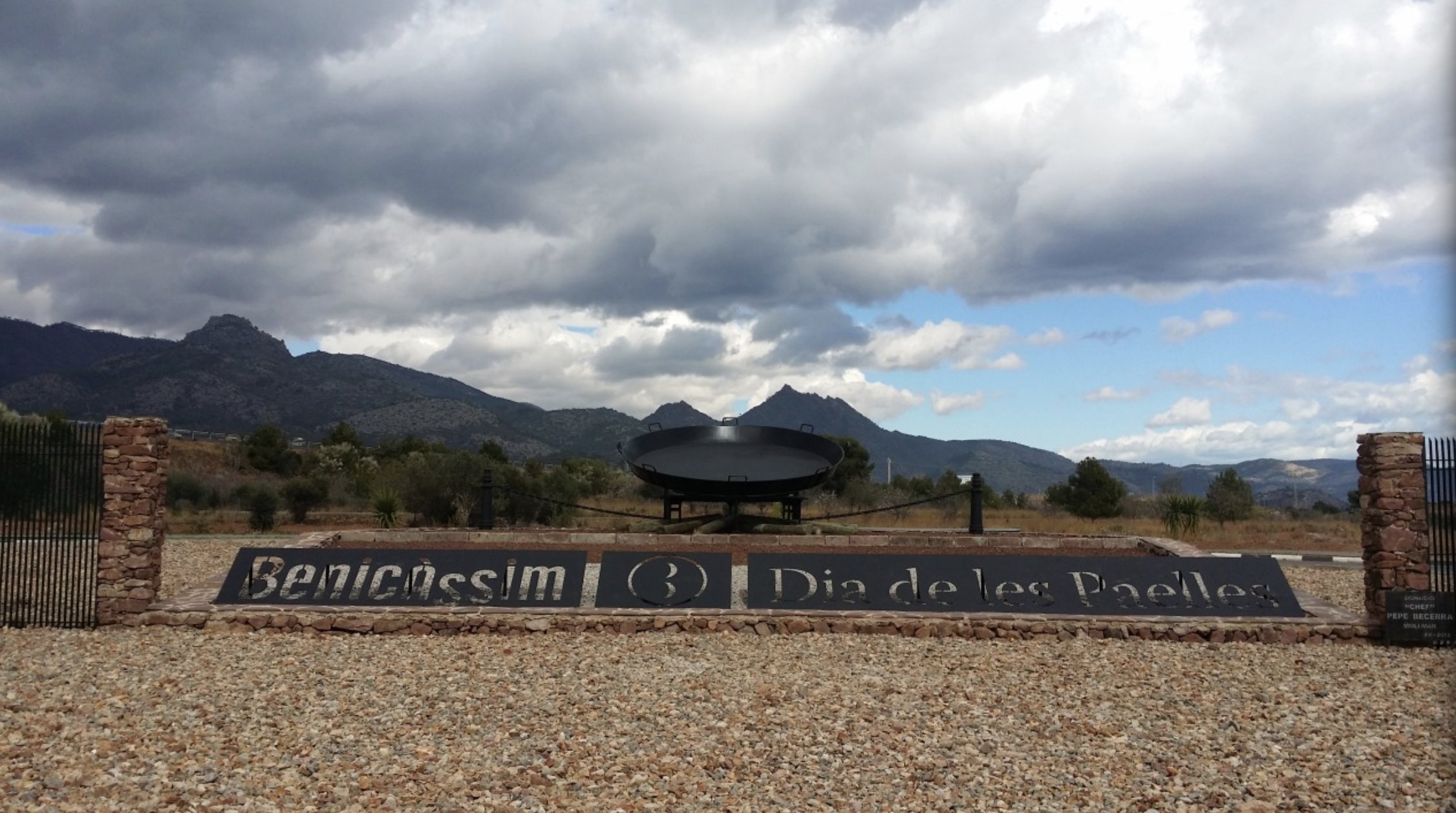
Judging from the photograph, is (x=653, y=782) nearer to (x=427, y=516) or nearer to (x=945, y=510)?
(x=427, y=516)

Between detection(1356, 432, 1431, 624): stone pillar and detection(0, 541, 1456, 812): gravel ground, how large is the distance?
0.94 meters

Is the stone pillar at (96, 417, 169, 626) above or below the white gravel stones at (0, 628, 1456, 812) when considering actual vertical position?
above

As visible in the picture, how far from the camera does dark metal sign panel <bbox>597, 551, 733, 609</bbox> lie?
36.3 ft

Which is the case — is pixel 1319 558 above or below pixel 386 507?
below

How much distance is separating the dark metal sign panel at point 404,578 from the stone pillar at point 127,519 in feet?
2.74

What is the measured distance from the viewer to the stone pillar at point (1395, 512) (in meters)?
10.3

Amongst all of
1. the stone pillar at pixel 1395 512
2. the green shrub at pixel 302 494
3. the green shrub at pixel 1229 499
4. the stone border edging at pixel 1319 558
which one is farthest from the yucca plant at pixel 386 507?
the green shrub at pixel 1229 499

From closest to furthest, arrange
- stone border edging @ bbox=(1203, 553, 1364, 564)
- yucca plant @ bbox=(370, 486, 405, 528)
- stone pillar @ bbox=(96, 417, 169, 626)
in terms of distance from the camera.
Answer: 1. stone pillar @ bbox=(96, 417, 169, 626)
2. stone border edging @ bbox=(1203, 553, 1364, 564)
3. yucca plant @ bbox=(370, 486, 405, 528)

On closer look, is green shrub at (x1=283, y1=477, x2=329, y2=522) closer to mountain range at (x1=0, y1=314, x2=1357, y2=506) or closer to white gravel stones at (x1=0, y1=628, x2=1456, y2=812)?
white gravel stones at (x1=0, y1=628, x2=1456, y2=812)

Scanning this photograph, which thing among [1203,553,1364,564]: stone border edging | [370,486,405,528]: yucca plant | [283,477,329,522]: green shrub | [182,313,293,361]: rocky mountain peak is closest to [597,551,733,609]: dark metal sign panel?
[1203,553,1364,564]: stone border edging

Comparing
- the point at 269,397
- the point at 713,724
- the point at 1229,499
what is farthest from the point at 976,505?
the point at 269,397

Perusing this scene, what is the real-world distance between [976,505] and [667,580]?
744cm

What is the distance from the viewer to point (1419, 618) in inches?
409

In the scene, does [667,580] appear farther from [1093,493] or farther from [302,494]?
[1093,493]
